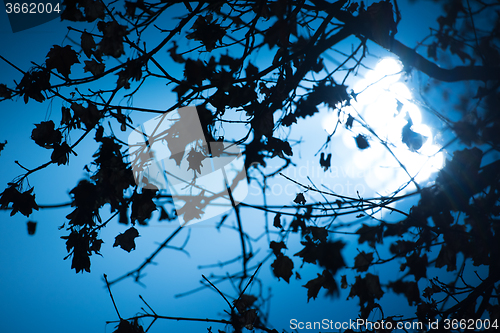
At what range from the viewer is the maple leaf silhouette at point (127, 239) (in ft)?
5.69

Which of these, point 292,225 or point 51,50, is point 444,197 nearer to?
point 292,225

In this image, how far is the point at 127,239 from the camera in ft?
5.74

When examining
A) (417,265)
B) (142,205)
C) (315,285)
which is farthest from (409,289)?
(142,205)


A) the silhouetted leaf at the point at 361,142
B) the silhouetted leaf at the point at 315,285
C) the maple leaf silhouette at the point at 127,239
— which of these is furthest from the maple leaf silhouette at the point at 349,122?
the maple leaf silhouette at the point at 127,239

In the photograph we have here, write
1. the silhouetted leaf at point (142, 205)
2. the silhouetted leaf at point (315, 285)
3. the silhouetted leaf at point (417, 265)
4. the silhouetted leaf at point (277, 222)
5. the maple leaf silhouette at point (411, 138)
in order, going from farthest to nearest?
the silhouetted leaf at point (277, 222) → the silhouetted leaf at point (417, 265) → the maple leaf silhouette at point (411, 138) → the silhouetted leaf at point (315, 285) → the silhouetted leaf at point (142, 205)

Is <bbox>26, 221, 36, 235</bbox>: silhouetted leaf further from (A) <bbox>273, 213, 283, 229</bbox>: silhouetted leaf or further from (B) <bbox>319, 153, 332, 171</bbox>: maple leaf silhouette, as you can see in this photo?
(B) <bbox>319, 153, 332, 171</bbox>: maple leaf silhouette

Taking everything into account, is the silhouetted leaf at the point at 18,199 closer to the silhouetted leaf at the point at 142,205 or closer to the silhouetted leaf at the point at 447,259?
the silhouetted leaf at the point at 142,205

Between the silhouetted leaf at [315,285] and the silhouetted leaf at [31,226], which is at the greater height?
the silhouetted leaf at [31,226]

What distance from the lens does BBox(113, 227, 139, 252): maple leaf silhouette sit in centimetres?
174

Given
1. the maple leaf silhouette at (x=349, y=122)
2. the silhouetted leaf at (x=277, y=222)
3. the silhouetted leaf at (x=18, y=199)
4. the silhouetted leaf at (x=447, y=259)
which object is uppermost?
the maple leaf silhouette at (x=349, y=122)

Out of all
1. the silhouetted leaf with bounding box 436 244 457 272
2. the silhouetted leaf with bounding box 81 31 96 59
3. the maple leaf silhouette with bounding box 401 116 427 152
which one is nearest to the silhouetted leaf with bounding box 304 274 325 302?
the silhouetted leaf with bounding box 436 244 457 272

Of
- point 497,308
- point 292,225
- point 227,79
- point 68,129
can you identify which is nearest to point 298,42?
point 227,79

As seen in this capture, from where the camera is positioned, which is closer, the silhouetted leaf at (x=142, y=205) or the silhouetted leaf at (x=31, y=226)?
the silhouetted leaf at (x=142, y=205)

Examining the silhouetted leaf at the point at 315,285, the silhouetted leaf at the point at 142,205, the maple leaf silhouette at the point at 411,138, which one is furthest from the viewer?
the maple leaf silhouette at the point at 411,138
